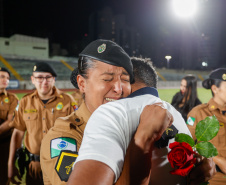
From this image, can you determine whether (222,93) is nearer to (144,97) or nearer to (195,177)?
(195,177)

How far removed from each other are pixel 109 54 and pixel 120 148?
2.34 feet

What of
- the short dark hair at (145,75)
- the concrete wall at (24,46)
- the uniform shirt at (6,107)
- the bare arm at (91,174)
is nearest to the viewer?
the bare arm at (91,174)

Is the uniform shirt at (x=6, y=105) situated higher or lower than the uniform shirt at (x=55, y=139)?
lower

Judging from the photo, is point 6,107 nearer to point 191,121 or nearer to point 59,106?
point 59,106

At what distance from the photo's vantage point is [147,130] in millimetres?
777

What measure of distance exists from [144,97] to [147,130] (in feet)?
0.61

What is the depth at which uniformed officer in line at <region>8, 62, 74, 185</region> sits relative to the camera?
309cm

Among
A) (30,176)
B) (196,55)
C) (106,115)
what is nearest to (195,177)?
(106,115)

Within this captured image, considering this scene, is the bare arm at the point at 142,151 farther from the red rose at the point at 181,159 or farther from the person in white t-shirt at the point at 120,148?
the red rose at the point at 181,159

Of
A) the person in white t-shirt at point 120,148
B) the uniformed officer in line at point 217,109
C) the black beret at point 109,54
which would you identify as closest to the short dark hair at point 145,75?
the black beret at point 109,54

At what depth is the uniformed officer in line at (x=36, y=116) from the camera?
10.1 feet

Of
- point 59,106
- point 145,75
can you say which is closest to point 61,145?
point 145,75

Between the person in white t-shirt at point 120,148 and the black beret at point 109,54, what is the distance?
38cm

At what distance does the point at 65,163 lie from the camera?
1032mm
